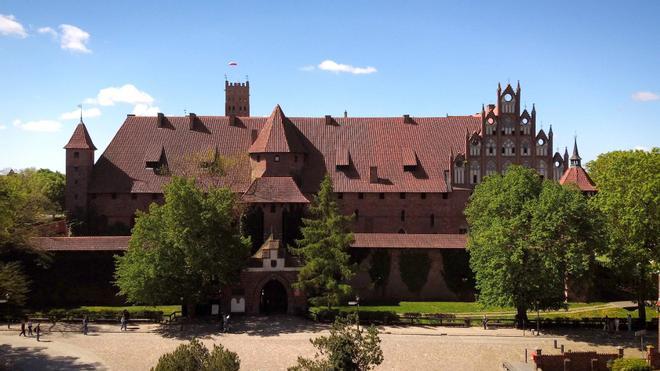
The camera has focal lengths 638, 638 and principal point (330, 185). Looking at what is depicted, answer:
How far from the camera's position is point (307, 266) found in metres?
43.0

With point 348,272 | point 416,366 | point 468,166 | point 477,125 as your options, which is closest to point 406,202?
point 468,166

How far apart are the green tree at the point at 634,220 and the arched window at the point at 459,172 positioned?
50.3 feet

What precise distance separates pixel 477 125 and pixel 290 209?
2187 cm

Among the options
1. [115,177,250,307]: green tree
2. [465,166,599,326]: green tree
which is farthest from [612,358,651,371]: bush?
[115,177,250,307]: green tree

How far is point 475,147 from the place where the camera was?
187 feet

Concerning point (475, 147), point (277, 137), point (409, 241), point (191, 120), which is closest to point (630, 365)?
point (409, 241)

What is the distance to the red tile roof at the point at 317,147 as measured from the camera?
57.9m

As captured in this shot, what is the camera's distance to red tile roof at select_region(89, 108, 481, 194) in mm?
57875

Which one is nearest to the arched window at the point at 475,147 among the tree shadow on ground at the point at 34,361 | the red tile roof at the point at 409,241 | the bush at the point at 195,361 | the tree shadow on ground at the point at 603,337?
the red tile roof at the point at 409,241

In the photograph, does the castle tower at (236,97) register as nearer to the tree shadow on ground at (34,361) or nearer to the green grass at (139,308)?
the green grass at (139,308)

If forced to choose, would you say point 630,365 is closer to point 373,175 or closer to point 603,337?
point 603,337

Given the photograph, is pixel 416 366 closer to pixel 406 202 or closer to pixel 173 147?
pixel 406 202

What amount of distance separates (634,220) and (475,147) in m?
18.7

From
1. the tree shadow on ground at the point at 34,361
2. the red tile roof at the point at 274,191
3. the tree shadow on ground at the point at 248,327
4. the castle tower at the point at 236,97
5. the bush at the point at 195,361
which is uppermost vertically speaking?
the castle tower at the point at 236,97
